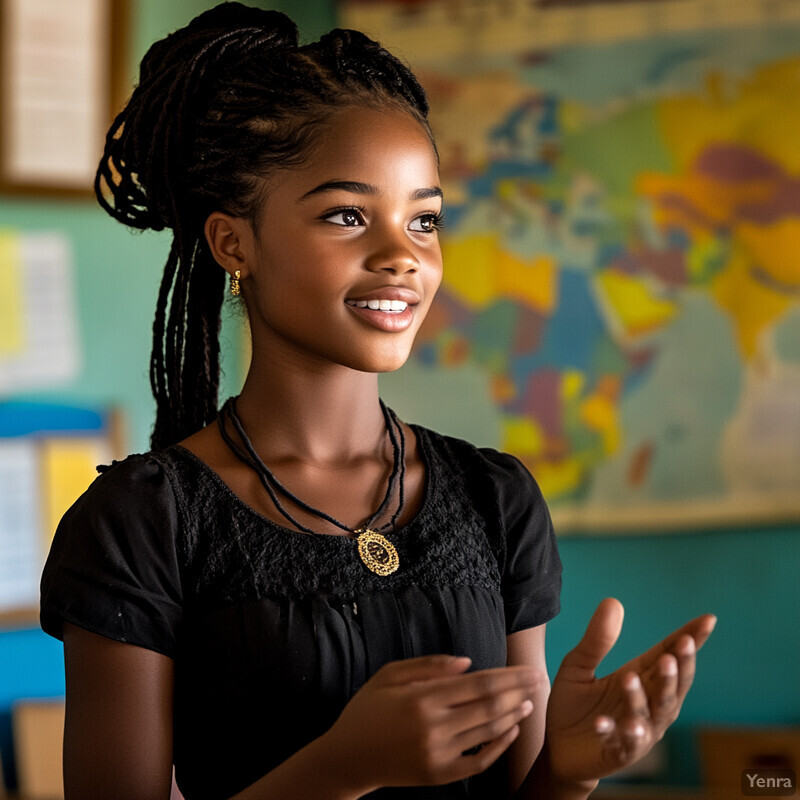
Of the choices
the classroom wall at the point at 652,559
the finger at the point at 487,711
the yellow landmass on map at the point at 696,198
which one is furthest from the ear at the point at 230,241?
the yellow landmass on map at the point at 696,198

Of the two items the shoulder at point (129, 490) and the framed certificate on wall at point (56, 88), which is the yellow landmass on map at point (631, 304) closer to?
the framed certificate on wall at point (56, 88)

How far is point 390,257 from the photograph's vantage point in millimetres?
929

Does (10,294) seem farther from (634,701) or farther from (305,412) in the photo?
(634,701)

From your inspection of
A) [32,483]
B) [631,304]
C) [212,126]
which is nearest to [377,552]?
[212,126]

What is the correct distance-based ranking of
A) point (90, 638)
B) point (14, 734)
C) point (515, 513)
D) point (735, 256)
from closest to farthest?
point (90, 638)
point (515, 513)
point (14, 734)
point (735, 256)

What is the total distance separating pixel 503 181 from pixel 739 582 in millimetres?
1008

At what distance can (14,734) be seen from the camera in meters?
2.23

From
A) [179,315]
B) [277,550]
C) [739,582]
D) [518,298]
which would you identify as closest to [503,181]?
[518,298]

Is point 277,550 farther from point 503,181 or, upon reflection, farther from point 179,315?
point 503,181

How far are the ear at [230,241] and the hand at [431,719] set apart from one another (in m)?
0.40

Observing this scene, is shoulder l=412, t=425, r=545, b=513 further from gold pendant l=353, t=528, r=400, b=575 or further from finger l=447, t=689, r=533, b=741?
finger l=447, t=689, r=533, b=741

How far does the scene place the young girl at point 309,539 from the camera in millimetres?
846

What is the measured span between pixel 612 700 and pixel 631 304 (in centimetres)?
169

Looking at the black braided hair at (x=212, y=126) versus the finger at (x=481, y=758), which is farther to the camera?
the black braided hair at (x=212, y=126)
